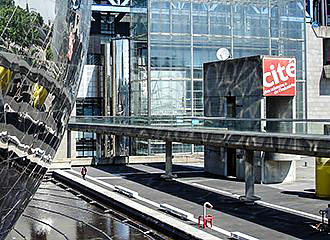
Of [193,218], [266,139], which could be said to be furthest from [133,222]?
[266,139]

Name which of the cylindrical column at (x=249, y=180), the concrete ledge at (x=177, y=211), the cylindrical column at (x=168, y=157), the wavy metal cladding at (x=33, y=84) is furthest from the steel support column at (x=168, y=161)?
the wavy metal cladding at (x=33, y=84)

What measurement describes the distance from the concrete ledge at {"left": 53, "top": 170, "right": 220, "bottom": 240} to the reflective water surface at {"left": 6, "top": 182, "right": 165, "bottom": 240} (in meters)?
0.56

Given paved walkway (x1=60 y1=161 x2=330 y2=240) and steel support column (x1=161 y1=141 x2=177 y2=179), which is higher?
steel support column (x1=161 y1=141 x2=177 y2=179)

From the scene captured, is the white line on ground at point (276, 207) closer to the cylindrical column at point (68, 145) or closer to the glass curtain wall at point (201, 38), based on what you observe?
the glass curtain wall at point (201, 38)

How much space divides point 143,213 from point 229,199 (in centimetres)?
412

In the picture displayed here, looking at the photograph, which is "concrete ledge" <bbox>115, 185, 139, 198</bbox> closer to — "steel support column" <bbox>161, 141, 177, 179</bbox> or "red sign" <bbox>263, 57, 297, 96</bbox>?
"steel support column" <bbox>161, 141, 177, 179</bbox>

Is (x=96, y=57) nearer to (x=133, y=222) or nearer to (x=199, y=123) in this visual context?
(x=199, y=123)

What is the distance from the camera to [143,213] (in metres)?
18.9

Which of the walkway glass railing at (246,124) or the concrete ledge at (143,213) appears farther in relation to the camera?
the walkway glass railing at (246,124)

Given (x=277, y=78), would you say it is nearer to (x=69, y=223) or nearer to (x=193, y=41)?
(x=69, y=223)

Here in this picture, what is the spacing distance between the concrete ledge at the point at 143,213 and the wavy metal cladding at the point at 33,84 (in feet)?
29.9

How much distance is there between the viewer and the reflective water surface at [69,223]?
16.8 m

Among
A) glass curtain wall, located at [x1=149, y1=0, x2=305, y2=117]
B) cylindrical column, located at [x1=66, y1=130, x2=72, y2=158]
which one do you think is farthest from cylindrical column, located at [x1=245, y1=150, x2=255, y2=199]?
cylindrical column, located at [x1=66, y1=130, x2=72, y2=158]

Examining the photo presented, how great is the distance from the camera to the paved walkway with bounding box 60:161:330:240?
53.6 ft
